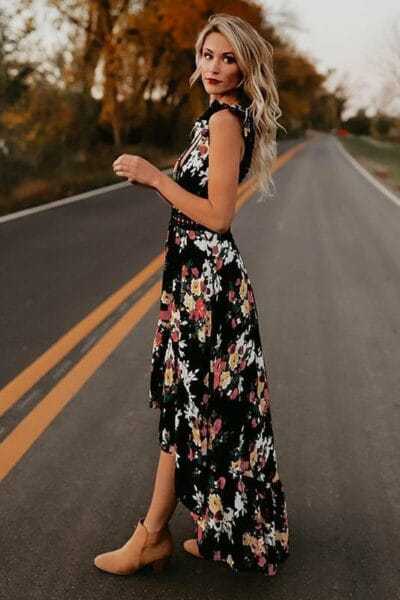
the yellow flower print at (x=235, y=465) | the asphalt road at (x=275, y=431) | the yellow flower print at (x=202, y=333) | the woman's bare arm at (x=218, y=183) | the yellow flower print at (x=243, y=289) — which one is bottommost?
the asphalt road at (x=275, y=431)

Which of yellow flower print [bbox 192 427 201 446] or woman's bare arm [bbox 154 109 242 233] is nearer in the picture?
woman's bare arm [bbox 154 109 242 233]

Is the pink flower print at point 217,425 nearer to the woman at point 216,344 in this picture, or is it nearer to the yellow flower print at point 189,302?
the woman at point 216,344

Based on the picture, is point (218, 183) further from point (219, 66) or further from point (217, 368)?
point (217, 368)

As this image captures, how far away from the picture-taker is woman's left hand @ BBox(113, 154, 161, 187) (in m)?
2.22

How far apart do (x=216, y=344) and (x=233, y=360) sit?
84mm

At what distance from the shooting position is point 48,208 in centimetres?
1295

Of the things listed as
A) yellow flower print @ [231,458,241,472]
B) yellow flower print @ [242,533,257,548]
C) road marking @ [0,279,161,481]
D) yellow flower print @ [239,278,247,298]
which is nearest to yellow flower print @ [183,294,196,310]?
yellow flower print @ [239,278,247,298]

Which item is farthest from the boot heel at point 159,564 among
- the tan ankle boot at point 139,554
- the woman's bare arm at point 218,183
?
the woman's bare arm at point 218,183

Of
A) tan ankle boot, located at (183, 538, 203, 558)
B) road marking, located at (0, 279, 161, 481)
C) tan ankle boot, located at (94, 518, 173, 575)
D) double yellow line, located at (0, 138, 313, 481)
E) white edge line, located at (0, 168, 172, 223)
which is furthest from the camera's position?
white edge line, located at (0, 168, 172, 223)

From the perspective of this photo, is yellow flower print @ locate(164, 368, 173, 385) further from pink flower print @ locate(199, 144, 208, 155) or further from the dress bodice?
pink flower print @ locate(199, 144, 208, 155)

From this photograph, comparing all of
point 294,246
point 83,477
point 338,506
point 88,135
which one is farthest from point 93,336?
point 88,135

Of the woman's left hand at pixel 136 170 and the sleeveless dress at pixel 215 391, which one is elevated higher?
the woman's left hand at pixel 136 170

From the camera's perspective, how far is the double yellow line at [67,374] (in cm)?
357

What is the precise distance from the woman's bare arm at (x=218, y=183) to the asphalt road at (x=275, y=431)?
1.28 metres
